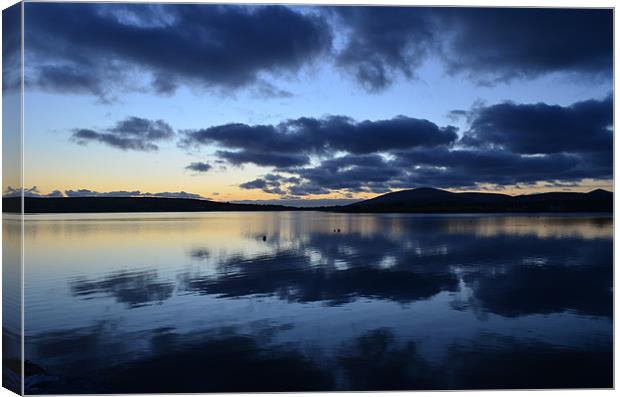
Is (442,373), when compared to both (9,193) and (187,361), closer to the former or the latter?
(187,361)

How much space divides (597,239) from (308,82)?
83.2ft

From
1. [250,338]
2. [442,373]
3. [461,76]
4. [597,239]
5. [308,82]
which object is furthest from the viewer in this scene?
[597,239]

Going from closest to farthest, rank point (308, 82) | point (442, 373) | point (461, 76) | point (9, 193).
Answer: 1. point (9, 193)
2. point (442, 373)
3. point (461, 76)
4. point (308, 82)

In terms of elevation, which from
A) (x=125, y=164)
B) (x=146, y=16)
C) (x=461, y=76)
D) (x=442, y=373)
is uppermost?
(x=146, y=16)

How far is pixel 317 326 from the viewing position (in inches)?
401

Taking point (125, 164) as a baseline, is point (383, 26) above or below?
above

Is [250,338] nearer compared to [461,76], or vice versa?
[250,338]

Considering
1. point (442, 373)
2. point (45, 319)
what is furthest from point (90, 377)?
point (442, 373)

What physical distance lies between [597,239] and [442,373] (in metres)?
28.2

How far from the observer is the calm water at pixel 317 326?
301 inches

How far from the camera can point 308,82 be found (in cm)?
1474

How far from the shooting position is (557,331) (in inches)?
382

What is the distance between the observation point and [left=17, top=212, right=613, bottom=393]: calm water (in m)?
7.64

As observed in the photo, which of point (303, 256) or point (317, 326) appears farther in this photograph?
point (303, 256)
